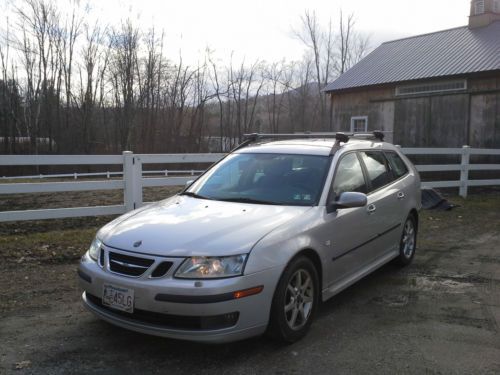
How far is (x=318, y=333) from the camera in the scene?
412cm

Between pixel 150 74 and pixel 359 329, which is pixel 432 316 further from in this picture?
pixel 150 74

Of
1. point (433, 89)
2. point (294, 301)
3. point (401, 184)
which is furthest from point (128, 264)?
point (433, 89)

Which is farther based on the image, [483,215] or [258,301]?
[483,215]

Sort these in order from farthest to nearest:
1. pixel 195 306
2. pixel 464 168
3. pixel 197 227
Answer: pixel 464 168, pixel 197 227, pixel 195 306

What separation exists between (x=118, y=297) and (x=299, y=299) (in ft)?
4.78

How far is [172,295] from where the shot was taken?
11.1ft

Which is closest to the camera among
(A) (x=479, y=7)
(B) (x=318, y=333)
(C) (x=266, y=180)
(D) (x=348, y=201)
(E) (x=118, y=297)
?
(E) (x=118, y=297)

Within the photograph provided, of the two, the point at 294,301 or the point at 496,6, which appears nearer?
the point at 294,301

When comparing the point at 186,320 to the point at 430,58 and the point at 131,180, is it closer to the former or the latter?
the point at 131,180

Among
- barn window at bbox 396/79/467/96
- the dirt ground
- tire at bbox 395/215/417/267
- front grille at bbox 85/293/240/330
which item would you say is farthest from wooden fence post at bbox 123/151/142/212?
barn window at bbox 396/79/467/96

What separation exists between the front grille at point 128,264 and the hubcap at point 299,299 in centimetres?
113

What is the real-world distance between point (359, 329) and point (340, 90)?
67.3 feet

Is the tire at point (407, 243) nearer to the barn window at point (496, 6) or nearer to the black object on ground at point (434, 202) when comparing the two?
the black object on ground at point (434, 202)

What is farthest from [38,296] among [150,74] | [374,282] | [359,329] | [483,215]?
[150,74]
